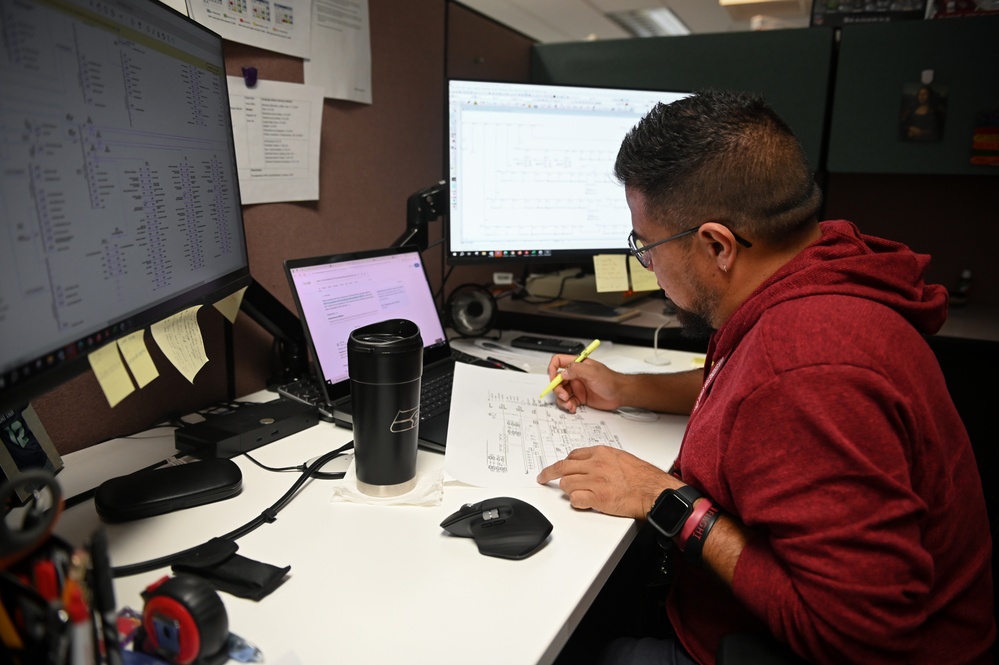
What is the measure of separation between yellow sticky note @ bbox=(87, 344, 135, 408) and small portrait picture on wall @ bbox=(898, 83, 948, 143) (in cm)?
164

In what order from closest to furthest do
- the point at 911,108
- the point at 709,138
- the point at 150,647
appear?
the point at 150,647
the point at 709,138
the point at 911,108

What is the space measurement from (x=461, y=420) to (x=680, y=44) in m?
1.26

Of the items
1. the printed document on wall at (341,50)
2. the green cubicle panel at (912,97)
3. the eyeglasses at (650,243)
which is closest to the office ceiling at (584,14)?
the green cubicle panel at (912,97)

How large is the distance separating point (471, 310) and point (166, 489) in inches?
33.3

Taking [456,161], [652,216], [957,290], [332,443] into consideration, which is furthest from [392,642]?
[957,290]

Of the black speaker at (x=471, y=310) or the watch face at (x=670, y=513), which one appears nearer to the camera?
the watch face at (x=670, y=513)

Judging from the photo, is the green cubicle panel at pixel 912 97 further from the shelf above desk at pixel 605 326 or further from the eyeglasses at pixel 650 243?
the eyeglasses at pixel 650 243

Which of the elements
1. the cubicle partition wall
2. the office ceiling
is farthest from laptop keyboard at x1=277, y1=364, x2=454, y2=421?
the office ceiling

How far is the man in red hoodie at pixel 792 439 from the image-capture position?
568 mm

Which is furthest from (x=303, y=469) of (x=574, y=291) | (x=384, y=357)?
(x=574, y=291)

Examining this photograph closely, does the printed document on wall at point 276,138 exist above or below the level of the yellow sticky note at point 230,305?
above

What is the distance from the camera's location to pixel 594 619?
0.98m

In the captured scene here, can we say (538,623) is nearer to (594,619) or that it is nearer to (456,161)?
(594,619)

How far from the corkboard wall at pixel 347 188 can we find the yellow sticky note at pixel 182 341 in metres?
0.21
